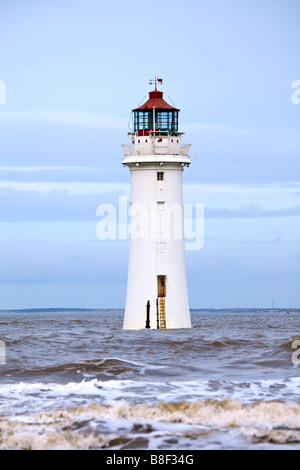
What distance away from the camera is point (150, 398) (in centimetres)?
1214

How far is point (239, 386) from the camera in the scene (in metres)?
13.4

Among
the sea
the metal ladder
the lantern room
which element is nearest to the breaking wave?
the sea

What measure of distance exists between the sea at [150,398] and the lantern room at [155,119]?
10.9 metres

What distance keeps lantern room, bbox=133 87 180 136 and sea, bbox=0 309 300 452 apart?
35.8 ft

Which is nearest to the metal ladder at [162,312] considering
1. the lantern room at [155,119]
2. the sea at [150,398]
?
the lantern room at [155,119]

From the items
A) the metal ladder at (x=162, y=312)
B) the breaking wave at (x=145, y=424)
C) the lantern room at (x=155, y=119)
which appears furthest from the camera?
the lantern room at (x=155, y=119)

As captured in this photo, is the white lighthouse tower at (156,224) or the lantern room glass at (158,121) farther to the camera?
the lantern room glass at (158,121)

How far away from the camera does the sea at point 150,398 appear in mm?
9203

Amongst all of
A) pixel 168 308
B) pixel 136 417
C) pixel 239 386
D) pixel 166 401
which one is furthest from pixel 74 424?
pixel 168 308

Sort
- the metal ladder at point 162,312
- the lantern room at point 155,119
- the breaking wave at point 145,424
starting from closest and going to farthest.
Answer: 1. the breaking wave at point 145,424
2. the metal ladder at point 162,312
3. the lantern room at point 155,119

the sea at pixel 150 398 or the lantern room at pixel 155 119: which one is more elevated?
the lantern room at pixel 155 119

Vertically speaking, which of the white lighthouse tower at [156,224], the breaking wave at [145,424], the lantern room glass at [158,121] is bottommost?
the breaking wave at [145,424]

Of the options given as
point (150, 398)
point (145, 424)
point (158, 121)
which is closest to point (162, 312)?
point (158, 121)

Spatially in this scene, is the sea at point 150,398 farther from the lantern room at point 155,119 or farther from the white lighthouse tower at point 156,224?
the lantern room at point 155,119
